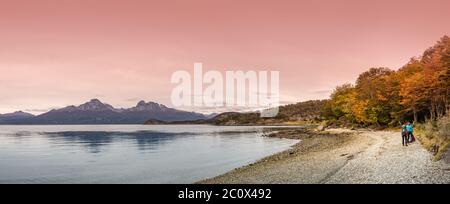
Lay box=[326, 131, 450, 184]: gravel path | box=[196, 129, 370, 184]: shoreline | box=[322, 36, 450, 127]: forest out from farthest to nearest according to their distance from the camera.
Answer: box=[322, 36, 450, 127]: forest → box=[196, 129, 370, 184]: shoreline → box=[326, 131, 450, 184]: gravel path

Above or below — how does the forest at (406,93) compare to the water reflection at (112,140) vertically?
above

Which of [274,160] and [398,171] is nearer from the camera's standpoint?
[398,171]

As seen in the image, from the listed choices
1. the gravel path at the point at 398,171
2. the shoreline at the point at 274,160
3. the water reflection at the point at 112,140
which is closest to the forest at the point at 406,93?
the shoreline at the point at 274,160

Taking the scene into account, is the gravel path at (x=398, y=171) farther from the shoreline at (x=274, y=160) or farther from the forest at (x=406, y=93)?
the forest at (x=406, y=93)

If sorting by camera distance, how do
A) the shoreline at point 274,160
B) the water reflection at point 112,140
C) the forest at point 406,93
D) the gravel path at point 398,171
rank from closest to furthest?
the gravel path at point 398,171 → the shoreline at point 274,160 → the forest at point 406,93 → the water reflection at point 112,140

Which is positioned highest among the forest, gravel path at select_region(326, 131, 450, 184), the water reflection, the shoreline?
the forest

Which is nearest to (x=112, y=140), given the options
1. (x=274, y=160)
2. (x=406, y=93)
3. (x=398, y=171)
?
(x=274, y=160)

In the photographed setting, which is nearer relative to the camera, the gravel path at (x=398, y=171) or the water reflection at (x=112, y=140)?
the gravel path at (x=398, y=171)

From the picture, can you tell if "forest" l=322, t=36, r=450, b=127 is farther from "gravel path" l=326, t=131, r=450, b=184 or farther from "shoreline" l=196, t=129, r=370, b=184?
"gravel path" l=326, t=131, r=450, b=184

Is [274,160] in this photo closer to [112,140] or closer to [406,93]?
[406,93]

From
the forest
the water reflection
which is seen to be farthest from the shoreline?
the water reflection

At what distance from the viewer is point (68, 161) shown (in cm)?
5622
